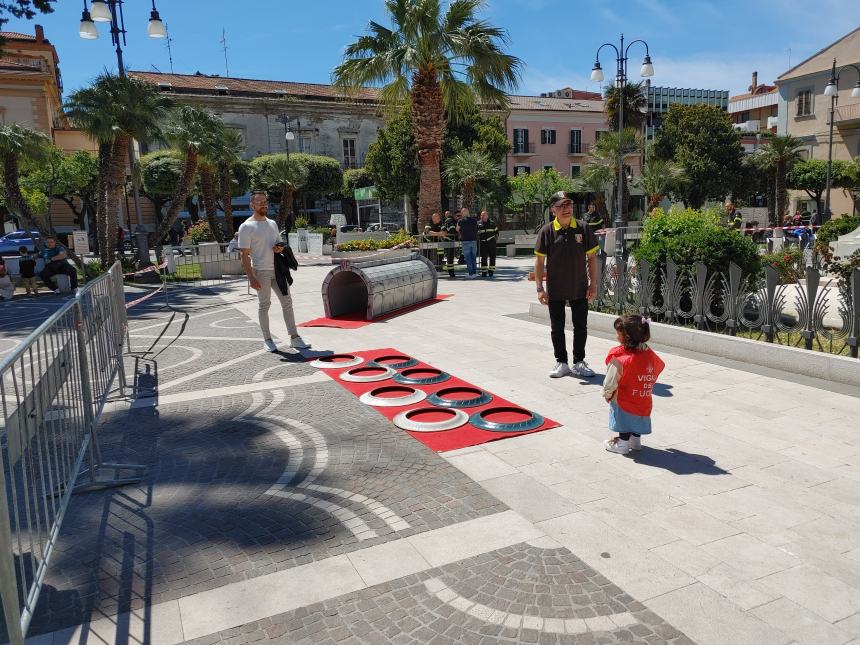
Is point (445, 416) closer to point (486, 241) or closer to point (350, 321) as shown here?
point (350, 321)

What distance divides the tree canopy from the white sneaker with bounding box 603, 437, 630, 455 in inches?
1594

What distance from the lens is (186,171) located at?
73.9 feet

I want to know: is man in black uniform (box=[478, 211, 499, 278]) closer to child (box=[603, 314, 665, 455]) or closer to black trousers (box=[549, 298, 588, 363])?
black trousers (box=[549, 298, 588, 363])

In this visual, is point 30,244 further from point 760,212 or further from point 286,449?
point 760,212

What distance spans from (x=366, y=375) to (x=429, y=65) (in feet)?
44.5

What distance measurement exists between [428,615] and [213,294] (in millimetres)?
14422

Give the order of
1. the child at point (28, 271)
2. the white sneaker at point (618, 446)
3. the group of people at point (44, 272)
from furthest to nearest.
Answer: the child at point (28, 271) → the group of people at point (44, 272) → the white sneaker at point (618, 446)

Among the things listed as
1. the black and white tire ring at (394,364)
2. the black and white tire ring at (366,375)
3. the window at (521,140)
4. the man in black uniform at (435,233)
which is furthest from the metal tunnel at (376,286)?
the window at (521,140)

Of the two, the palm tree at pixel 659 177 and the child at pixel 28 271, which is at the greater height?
the palm tree at pixel 659 177

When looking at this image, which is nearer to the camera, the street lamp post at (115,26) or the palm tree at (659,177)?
the street lamp post at (115,26)

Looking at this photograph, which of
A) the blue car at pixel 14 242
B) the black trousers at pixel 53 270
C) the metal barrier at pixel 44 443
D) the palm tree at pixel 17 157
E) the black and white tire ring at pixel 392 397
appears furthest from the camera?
the blue car at pixel 14 242

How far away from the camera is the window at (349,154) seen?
52.9 m

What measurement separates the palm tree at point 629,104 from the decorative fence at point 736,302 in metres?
37.0

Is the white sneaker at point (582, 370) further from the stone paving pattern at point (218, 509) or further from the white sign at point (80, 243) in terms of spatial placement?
the white sign at point (80, 243)
